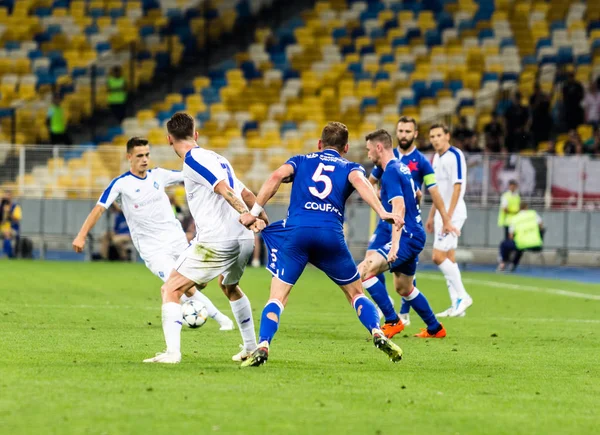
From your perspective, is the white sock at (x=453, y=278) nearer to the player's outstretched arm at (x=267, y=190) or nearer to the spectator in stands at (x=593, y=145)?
the player's outstretched arm at (x=267, y=190)

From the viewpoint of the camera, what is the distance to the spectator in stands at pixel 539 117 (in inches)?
1174

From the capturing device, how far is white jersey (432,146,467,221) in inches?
600

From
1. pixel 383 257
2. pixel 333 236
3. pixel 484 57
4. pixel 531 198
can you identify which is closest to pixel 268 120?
pixel 484 57

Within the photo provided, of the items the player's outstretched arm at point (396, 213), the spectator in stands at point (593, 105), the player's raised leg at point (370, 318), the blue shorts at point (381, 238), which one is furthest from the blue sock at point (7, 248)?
the player's raised leg at point (370, 318)

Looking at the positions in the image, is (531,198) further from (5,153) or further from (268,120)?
(5,153)

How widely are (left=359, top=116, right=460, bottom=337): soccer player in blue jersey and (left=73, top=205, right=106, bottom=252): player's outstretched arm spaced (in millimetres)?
2714

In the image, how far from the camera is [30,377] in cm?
822

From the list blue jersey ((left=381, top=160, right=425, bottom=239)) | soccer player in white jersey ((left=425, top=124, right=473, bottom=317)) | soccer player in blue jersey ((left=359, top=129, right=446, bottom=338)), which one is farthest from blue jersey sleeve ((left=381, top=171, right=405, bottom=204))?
soccer player in white jersey ((left=425, top=124, right=473, bottom=317))

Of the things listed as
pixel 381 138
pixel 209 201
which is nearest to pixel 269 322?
pixel 209 201

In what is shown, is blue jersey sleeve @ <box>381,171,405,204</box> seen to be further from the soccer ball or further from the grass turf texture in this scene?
the soccer ball

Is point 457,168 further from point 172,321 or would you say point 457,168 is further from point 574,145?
point 574,145

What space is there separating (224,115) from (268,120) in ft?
4.29

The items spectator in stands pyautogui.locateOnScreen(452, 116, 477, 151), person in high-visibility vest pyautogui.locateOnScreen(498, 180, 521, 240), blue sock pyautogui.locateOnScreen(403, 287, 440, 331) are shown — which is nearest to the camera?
blue sock pyautogui.locateOnScreen(403, 287, 440, 331)

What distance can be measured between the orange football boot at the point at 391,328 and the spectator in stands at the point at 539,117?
18.6 metres
